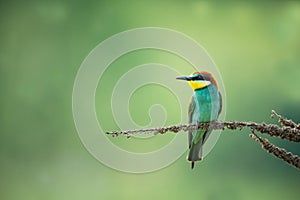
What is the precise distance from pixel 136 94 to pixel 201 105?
1.06 ft

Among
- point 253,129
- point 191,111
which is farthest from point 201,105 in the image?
point 253,129

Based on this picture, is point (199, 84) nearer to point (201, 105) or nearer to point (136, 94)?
point (201, 105)

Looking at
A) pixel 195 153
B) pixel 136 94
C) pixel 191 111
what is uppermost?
pixel 136 94

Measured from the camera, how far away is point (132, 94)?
213 centimetres

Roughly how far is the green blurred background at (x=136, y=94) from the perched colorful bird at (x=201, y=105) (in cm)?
8

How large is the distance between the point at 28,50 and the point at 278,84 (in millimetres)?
1244

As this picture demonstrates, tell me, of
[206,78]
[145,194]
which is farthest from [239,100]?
[145,194]

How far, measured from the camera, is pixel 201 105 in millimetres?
2025

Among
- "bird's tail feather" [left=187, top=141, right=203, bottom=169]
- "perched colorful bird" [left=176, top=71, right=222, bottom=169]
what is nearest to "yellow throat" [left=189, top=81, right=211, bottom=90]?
"perched colorful bird" [left=176, top=71, right=222, bottom=169]

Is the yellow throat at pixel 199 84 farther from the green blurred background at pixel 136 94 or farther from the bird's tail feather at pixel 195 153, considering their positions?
the bird's tail feather at pixel 195 153

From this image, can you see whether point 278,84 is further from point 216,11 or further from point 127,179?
point 127,179

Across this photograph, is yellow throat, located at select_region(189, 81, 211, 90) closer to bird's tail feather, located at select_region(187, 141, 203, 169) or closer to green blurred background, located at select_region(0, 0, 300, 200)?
green blurred background, located at select_region(0, 0, 300, 200)

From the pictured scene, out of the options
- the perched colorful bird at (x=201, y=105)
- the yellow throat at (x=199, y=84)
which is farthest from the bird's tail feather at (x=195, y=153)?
the yellow throat at (x=199, y=84)

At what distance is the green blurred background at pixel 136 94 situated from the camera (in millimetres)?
2092
